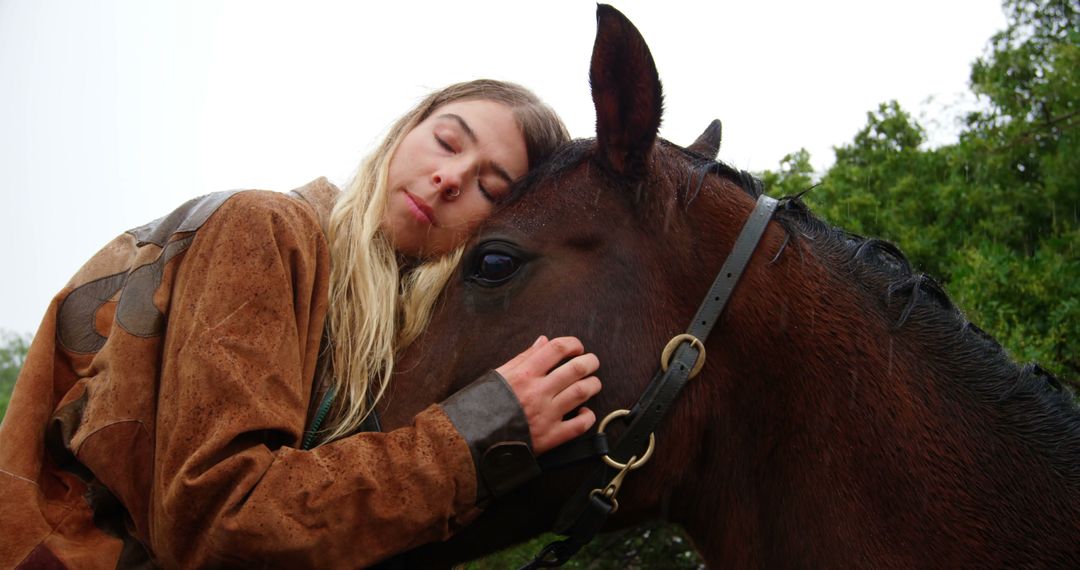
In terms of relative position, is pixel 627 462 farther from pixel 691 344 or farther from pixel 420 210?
pixel 420 210

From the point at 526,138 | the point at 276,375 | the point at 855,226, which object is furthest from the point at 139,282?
the point at 855,226

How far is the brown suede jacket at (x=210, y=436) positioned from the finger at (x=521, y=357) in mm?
36

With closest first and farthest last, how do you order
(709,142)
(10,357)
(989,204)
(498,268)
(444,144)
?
(498,268) < (444,144) < (709,142) < (989,204) < (10,357)

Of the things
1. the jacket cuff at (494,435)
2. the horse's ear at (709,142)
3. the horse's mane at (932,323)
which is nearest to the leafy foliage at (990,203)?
the horse's ear at (709,142)

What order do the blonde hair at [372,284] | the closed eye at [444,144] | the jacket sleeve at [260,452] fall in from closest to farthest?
the jacket sleeve at [260,452] < the blonde hair at [372,284] < the closed eye at [444,144]

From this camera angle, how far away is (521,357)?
2.07 meters

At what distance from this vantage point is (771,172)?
4.57 meters

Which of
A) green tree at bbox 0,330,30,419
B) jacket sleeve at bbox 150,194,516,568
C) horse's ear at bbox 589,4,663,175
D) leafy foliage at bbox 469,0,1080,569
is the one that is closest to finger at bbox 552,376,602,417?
jacket sleeve at bbox 150,194,516,568

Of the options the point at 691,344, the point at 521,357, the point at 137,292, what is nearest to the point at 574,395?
the point at 521,357

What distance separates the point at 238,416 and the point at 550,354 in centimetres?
75

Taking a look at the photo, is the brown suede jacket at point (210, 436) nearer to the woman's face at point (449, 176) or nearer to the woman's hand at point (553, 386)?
the woman's hand at point (553, 386)

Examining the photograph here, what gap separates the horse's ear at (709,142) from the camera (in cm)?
271

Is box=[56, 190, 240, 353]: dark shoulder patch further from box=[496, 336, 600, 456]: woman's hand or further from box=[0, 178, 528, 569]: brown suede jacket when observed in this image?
box=[496, 336, 600, 456]: woman's hand

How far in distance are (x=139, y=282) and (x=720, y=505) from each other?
159 centimetres
